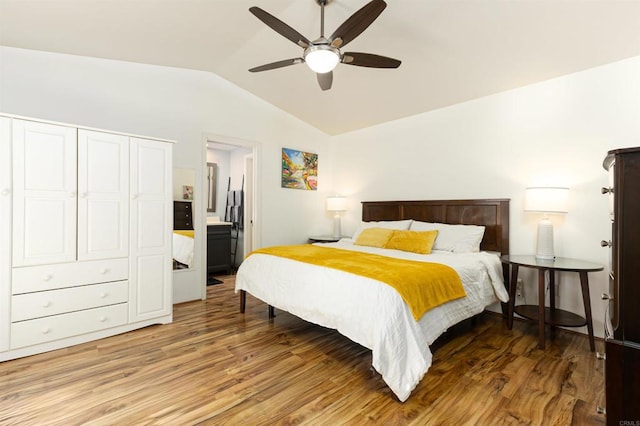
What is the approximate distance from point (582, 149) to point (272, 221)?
3.75 metres

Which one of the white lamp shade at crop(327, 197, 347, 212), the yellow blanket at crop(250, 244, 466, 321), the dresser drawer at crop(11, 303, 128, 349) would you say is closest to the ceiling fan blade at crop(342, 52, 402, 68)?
the yellow blanket at crop(250, 244, 466, 321)

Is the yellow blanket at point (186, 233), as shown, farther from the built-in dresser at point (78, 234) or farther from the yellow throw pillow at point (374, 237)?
the yellow throw pillow at point (374, 237)

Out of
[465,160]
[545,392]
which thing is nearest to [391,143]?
[465,160]

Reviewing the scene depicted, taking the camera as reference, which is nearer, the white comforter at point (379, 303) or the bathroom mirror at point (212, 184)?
the white comforter at point (379, 303)

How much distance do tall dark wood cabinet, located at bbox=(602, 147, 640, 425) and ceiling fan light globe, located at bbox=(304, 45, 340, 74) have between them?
66.4 inches

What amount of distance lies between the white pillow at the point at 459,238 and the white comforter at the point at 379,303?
0.18 metres

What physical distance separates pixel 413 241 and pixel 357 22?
2232 mm

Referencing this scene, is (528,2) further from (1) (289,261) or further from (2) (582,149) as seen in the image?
(1) (289,261)

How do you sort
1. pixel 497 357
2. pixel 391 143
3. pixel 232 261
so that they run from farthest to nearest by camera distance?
pixel 232 261, pixel 391 143, pixel 497 357

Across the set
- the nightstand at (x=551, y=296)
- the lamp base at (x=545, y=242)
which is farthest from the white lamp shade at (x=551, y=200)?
the nightstand at (x=551, y=296)

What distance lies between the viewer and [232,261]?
5.76 metres

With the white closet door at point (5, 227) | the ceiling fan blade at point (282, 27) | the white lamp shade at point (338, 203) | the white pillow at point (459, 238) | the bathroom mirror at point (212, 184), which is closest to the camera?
the ceiling fan blade at point (282, 27)

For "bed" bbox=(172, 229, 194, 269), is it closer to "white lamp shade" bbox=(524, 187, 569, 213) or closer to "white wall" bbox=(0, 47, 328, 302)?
"white wall" bbox=(0, 47, 328, 302)

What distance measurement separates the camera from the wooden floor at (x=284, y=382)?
1696 mm
